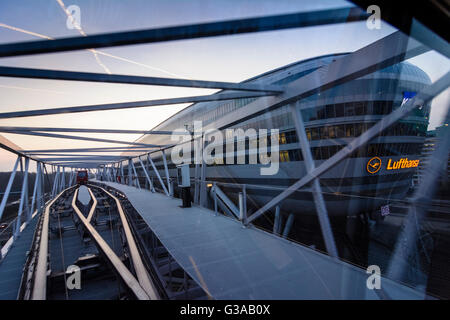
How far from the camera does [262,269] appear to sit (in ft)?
8.52

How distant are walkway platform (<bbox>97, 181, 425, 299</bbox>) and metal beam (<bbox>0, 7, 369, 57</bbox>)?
2.99 meters

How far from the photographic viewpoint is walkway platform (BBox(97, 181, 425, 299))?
2064 millimetres

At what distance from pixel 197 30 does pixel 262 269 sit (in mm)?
3215

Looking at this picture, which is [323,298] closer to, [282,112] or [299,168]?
[299,168]

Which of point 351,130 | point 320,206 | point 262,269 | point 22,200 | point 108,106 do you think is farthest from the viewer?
point 351,130

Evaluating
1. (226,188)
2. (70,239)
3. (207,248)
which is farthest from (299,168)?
(70,239)

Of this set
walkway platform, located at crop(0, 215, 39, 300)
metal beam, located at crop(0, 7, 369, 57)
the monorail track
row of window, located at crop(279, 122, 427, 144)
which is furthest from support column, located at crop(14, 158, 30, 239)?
row of window, located at crop(279, 122, 427, 144)

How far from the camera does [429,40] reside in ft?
6.05

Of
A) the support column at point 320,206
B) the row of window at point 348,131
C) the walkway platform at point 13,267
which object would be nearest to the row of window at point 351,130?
the row of window at point 348,131

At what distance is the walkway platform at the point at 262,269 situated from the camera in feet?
6.77

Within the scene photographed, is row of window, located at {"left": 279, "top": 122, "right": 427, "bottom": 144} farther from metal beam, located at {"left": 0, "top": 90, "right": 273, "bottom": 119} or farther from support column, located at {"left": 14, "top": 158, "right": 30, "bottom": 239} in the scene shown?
support column, located at {"left": 14, "top": 158, "right": 30, "bottom": 239}

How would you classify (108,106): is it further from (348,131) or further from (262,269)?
(348,131)

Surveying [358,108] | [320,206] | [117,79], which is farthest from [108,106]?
[358,108]
